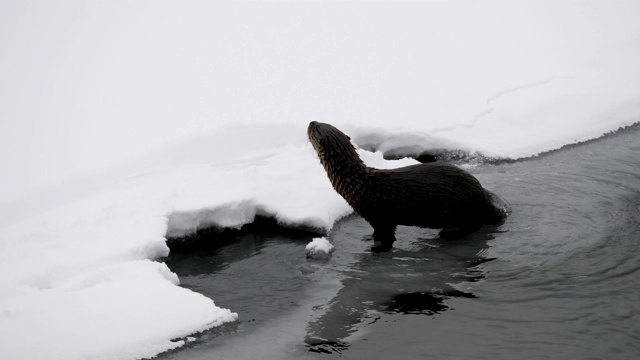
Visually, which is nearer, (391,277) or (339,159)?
(391,277)

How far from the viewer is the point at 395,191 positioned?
5.76 m

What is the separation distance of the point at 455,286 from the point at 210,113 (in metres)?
7.16

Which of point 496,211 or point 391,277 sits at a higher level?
point 496,211

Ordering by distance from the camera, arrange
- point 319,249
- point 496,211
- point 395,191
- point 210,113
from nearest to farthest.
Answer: point 319,249
point 395,191
point 496,211
point 210,113

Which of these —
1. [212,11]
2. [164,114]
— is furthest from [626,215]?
[212,11]

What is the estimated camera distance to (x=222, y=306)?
4.91m

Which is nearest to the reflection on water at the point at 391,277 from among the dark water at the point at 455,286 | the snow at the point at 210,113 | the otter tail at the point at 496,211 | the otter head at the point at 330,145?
the dark water at the point at 455,286

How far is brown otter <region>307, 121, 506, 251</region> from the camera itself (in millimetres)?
5750

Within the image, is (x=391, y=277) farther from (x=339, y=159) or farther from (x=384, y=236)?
(x=339, y=159)

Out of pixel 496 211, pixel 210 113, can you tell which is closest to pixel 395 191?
pixel 496 211

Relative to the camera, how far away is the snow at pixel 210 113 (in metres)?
4.87

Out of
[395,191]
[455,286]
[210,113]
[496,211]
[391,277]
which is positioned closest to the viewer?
[455,286]

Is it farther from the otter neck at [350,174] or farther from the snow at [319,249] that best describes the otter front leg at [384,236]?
the snow at [319,249]

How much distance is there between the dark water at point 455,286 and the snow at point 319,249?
0.27 ft
